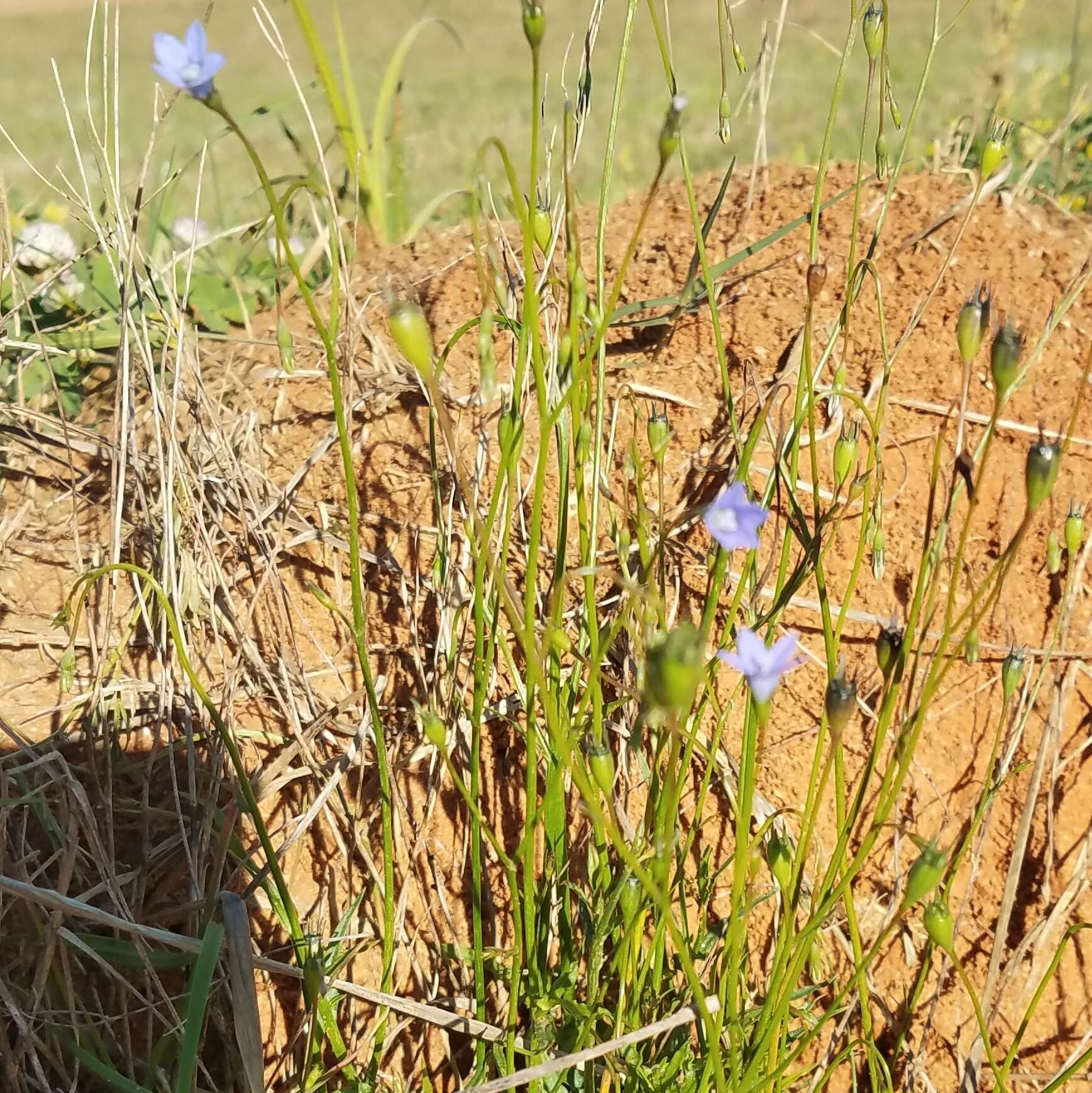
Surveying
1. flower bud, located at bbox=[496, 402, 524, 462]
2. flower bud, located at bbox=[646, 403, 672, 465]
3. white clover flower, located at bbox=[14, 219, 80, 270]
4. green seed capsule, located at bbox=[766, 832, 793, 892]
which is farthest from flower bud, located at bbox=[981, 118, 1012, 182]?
white clover flower, located at bbox=[14, 219, 80, 270]

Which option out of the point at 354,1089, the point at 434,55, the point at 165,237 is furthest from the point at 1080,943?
the point at 434,55

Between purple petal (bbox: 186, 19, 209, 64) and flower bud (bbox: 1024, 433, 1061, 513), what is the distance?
1.77 feet

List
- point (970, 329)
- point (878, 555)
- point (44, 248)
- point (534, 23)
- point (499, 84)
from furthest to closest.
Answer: point (499, 84), point (44, 248), point (878, 555), point (970, 329), point (534, 23)

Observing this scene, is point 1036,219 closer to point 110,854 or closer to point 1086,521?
point 1086,521

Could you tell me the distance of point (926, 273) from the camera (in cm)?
128

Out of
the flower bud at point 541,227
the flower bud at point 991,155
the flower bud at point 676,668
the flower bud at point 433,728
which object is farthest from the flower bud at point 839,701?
the flower bud at point 991,155

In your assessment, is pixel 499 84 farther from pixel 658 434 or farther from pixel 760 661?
pixel 760 661

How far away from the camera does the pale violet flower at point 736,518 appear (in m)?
0.61

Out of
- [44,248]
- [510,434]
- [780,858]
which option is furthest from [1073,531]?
[44,248]

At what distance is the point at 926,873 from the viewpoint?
1.91ft

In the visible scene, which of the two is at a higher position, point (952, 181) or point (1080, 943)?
point (952, 181)

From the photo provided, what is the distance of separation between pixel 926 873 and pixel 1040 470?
25cm

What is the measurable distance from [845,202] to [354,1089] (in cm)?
124

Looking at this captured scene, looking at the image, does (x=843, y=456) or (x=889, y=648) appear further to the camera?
(x=843, y=456)
